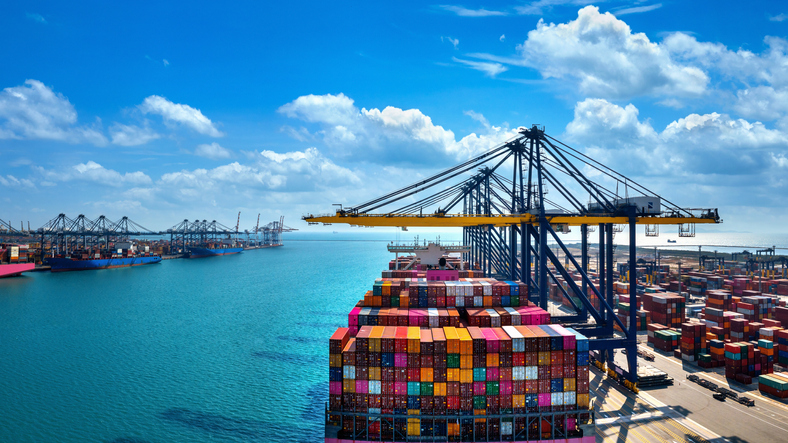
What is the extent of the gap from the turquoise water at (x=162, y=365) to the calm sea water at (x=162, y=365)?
11 centimetres

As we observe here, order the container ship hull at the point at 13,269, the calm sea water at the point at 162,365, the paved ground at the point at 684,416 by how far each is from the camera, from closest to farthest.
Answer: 1. the paved ground at the point at 684,416
2. the calm sea water at the point at 162,365
3. the container ship hull at the point at 13,269

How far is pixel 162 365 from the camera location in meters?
34.2

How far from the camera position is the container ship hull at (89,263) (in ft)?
334

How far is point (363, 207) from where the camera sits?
31734 millimetres

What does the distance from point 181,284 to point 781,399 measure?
93.8m

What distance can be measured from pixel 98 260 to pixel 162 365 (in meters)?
98.0

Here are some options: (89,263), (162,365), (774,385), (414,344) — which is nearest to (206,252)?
(89,263)

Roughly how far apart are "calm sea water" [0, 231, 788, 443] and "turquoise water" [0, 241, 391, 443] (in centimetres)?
11

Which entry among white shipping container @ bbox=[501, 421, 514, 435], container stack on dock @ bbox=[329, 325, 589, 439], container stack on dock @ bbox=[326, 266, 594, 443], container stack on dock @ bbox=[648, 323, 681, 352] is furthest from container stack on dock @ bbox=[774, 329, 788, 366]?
white shipping container @ bbox=[501, 421, 514, 435]

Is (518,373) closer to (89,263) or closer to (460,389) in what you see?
(460,389)

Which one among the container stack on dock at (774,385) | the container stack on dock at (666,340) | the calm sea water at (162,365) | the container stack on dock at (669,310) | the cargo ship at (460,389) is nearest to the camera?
the cargo ship at (460,389)

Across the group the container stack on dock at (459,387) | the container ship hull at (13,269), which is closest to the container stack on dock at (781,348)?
the container stack on dock at (459,387)

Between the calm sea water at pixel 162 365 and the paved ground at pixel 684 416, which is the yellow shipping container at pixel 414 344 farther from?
the paved ground at pixel 684 416

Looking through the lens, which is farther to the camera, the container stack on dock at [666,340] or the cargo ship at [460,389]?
the container stack on dock at [666,340]
